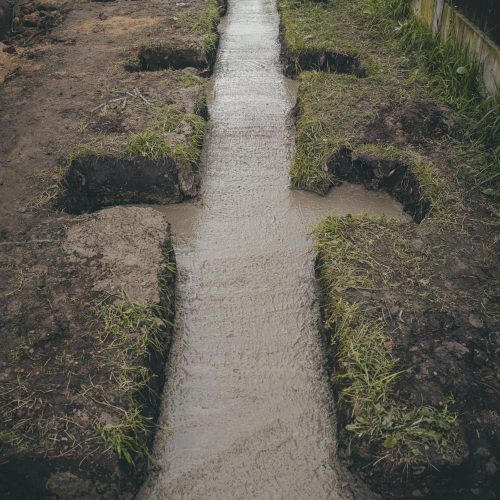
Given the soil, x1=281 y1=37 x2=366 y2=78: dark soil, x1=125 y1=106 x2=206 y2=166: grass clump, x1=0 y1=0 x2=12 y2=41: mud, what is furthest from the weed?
x1=0 y1=0 x2=12 y2=41: mud

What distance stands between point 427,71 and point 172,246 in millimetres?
3411

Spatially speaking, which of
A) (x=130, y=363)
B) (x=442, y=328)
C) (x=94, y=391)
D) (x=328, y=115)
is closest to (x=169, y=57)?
(x=328, y=115)

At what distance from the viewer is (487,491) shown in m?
2.12

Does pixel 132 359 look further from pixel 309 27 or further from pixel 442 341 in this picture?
pixel 309 27

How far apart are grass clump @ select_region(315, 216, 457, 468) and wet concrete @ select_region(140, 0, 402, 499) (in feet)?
0.70

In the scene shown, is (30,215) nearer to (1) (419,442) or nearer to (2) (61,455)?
(2) (61,455)

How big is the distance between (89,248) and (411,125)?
2831 millimetres

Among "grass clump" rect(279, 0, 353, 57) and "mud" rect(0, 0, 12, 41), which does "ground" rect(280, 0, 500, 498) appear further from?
"mud" rect(0, 0, 12, 41)

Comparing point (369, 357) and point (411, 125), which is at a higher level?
point (411, 125)

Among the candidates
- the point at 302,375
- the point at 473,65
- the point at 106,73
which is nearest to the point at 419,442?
the point at 302,375

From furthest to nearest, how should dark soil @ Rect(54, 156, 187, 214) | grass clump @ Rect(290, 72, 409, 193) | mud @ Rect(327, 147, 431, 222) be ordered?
grass clump @ Rect(290, 72, 409, 193), dark soil @ Rect(54, 156, 187, 214), mud @ Rect(327, 147, 431, 222)

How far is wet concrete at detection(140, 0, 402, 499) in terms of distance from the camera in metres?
2.35

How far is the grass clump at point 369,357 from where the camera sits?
2193 millimetres

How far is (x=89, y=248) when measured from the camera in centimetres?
310
